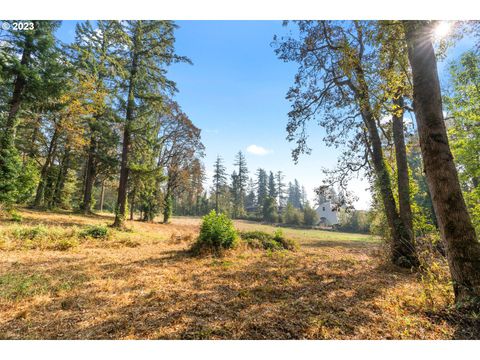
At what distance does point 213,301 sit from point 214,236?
475 centimetres

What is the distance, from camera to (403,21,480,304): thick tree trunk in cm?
299

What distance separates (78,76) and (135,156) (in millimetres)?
6431

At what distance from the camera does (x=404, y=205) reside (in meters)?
7.05

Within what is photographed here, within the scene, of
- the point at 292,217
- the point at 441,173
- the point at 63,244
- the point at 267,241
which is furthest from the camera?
the point at 292,217

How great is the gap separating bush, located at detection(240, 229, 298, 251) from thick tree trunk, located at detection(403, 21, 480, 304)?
738 cm

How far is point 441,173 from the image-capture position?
A: 10.5ft

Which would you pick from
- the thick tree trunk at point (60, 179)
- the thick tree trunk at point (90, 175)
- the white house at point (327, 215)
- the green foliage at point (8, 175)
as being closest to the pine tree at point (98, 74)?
the thick tree trunk at point (90, 175)

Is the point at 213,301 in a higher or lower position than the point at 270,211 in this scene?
lower

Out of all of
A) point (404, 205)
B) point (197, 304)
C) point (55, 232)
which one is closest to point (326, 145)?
point (404, 205)

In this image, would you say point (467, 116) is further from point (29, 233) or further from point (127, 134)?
point (29, 233)

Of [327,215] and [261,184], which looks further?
[261,184]

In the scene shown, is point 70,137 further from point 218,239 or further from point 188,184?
point 218,239

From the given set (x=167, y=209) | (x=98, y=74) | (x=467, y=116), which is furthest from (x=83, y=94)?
(x=467, y=116)

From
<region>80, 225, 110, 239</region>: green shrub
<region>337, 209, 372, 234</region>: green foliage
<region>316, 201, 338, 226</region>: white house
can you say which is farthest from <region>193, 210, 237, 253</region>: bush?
<region>316, 201, 338, 226</region>: white house
